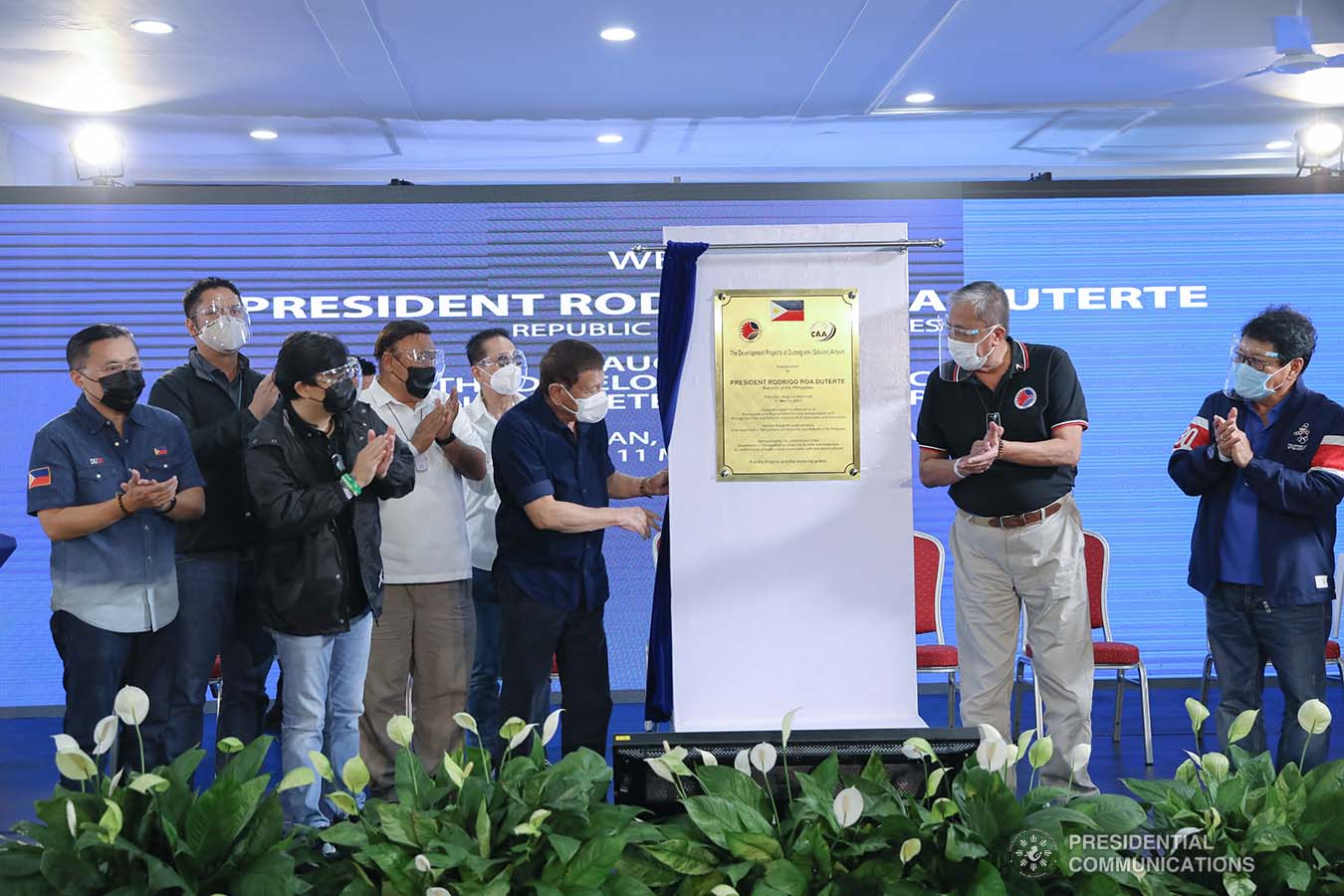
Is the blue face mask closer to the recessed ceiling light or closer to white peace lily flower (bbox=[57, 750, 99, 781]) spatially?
white peace lily flower (bbox=[57, 750, 99, 781])

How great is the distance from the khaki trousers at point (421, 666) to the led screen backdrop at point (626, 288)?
214 cm

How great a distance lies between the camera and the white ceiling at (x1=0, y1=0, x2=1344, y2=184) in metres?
5.84

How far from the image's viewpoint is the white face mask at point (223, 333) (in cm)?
406

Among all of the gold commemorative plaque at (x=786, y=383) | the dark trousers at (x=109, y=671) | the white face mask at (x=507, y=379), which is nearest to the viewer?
the gold commemorative plaque at (x=786, y=383)

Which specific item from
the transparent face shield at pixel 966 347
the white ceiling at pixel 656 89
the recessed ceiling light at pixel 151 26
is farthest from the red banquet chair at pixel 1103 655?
the recessed ceiling light at pixel 151 26

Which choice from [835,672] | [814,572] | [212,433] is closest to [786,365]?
[814,572]

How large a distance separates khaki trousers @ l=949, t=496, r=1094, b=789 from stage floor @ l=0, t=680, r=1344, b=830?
489 mm

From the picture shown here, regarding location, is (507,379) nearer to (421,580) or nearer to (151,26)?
(421,580)

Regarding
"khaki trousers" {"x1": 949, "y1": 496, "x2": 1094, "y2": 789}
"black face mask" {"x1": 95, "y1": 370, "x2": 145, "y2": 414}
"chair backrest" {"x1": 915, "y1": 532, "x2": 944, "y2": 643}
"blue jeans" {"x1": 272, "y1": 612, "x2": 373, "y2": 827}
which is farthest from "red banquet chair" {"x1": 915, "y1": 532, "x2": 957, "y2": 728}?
"black face mask" {"x1": 95, "y1": 370, "x2": 145, "y2": 414}

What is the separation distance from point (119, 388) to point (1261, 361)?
3.61m

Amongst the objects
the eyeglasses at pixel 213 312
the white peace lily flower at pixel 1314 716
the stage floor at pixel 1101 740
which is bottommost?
the stage floor at pixel 1101 740

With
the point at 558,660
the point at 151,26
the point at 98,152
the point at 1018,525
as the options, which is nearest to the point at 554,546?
the point at 558,660

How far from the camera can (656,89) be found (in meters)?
7.00

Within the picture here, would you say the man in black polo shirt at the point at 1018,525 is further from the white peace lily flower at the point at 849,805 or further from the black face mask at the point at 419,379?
the white peace lily flower at the point at 849,805
